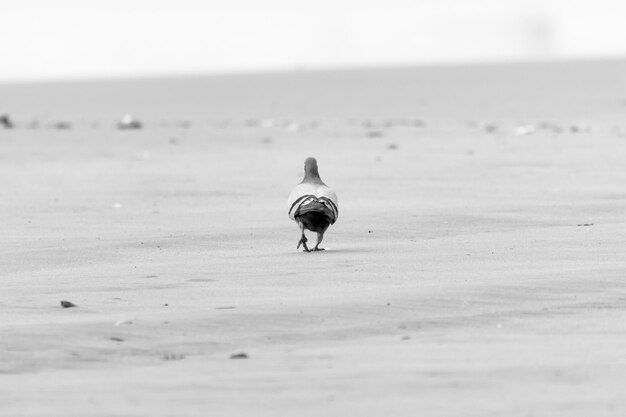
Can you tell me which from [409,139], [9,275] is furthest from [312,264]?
[409,139]

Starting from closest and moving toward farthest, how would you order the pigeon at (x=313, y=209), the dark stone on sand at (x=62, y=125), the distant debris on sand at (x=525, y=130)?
the pigeon at (x=313, y=209), the distant debris on sand at (x=525, y=130), the dark stone on sand at (x=62, y=125)

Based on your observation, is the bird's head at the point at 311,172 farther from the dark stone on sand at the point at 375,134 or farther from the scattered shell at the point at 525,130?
the scattered shell at the point at 525,130

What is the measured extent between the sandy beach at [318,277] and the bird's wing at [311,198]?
0.32 m

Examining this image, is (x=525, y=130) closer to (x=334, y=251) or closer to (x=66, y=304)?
(x=334, y=251)

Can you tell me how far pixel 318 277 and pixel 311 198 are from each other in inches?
50.2

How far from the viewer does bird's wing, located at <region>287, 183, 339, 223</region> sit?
10.0 meters

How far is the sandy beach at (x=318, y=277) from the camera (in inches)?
237

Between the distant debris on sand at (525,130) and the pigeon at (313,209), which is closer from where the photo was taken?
the pigeon at (313,209)

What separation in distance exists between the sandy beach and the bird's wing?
0.32 m

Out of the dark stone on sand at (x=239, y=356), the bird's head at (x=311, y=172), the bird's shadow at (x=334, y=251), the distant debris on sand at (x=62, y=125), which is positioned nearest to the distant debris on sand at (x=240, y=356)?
the dark stone on sand at (x=239, y=356)

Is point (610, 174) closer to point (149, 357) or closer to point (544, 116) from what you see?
point (149, 357)

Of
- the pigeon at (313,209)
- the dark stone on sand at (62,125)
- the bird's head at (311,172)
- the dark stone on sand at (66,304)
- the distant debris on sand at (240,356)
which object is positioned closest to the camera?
the distant debris on sand at (240,356)

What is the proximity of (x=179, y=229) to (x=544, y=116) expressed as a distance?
1635cm

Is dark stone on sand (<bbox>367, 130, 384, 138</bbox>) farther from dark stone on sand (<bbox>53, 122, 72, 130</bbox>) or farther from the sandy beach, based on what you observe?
dark stone on sand (<bbox>53, 122, 72, 130</bbox>)
